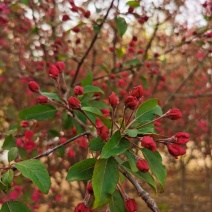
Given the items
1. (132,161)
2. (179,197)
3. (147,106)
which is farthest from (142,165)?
(179,197)

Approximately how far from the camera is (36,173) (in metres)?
1.50

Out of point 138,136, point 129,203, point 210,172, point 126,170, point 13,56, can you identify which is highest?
point 13,56

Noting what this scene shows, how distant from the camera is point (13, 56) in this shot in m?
5.05

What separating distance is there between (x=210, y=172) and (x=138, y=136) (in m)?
5.61

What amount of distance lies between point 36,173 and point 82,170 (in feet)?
0.53

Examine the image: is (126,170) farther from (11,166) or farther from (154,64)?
(154,64)

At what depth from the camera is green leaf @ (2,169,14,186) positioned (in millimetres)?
1479

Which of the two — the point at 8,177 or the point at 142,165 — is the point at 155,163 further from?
the point at 8,177

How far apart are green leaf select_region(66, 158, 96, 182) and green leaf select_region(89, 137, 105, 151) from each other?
43 mm

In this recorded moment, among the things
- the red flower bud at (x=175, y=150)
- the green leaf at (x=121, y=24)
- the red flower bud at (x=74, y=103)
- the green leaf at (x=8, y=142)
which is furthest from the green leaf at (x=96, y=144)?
the green leaf at (x=121, y=24)

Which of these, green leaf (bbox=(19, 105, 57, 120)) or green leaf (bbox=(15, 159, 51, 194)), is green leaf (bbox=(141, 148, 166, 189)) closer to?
green leaf (bbox=(15, 159, 51, 194))

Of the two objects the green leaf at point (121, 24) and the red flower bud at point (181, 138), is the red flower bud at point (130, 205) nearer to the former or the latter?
the red flower bud at point (181, 138)

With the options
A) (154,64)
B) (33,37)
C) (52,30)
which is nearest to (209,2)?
(154,64)

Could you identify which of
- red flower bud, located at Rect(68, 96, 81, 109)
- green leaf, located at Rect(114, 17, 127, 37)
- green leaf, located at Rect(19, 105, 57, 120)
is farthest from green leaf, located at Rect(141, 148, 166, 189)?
green leaf, located at Rect(114, 17, 127, 37)
